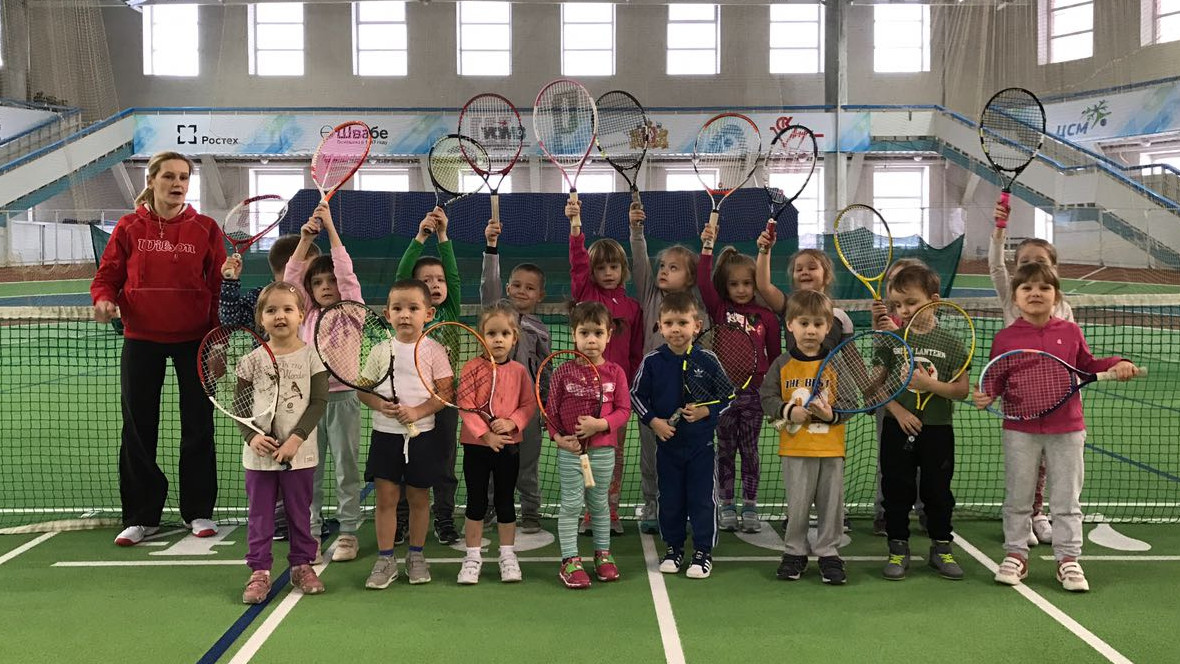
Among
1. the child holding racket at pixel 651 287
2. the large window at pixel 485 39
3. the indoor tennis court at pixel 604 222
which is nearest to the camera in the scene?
the indoor tennis court at pixel 604 222

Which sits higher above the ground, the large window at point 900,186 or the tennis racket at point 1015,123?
the large window at point 900,186

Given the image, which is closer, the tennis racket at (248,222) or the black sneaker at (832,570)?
the black sneaker at (832,570)

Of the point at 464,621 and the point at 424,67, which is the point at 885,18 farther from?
the point at 464,621

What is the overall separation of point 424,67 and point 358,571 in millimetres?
24669

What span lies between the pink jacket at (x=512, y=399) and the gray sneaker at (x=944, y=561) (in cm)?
201

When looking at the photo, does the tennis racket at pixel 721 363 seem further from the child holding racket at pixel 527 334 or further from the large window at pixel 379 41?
the large window at pixel 379 41

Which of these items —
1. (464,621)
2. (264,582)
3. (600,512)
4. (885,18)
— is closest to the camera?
(464,621)

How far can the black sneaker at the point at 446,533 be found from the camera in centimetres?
520

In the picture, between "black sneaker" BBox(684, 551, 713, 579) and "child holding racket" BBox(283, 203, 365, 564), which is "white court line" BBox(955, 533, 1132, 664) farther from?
"child holding racket" BBox(283, 203, 365, 564)

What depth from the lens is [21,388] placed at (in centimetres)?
1105

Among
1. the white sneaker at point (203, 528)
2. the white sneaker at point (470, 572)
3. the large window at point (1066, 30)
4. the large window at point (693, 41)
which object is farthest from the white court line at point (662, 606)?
the large window at point (693, 41)

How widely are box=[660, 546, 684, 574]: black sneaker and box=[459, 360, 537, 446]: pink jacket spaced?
91cm

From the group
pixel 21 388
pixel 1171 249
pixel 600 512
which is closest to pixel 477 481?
pixel 600 512

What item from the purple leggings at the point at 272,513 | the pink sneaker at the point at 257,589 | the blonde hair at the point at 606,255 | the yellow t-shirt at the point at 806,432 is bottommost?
the pink sneaker at the point at 257,589
